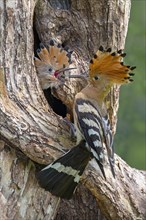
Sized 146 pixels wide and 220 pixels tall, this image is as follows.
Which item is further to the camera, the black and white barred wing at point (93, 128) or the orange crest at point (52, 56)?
the orange crest at point (52, 56)

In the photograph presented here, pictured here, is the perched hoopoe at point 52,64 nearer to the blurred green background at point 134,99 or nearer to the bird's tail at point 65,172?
the bird's tail at point 65,172

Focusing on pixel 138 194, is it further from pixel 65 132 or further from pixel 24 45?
pixel 24 45

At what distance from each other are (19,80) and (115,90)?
803mm

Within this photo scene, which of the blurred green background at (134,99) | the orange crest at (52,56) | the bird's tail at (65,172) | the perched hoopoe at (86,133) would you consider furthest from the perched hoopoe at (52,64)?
the blurred green background at (134,99)

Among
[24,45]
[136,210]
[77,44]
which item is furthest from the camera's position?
[77,44]

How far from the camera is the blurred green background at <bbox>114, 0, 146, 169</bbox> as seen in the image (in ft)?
21.6

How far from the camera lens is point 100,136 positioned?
3771 mm

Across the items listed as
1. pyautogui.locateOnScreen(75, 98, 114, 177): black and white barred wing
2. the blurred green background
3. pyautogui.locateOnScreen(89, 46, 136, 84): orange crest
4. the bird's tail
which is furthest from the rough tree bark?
the blurred green background

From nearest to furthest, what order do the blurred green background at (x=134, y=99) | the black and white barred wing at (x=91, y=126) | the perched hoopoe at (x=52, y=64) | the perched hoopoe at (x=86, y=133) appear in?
the black and white barred wing at (x=91, y=126) → the perched hoopoe at (x=86, y=133) → the perched hoopoe at (x=52, y=64) → the blurred green background at (x=134, y=99)

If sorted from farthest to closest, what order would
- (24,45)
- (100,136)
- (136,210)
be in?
(136,210), (24,45), (100,136)

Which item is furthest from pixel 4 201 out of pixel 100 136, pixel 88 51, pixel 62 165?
pixel 88 51

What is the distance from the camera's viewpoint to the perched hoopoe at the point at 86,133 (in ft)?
12.4

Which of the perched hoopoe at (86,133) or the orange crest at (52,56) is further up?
the orange crest at (52,56)

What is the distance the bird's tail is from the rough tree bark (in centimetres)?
6
